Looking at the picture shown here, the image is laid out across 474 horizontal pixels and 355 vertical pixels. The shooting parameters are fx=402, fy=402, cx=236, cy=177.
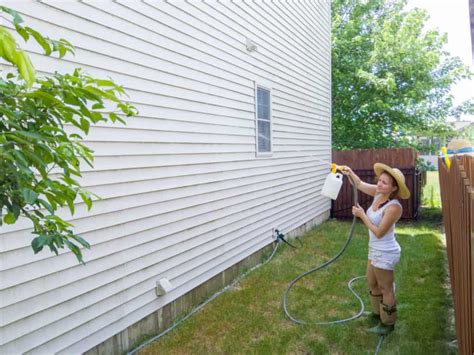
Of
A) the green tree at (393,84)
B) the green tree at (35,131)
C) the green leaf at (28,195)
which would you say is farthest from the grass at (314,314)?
the green tree at (393,84)

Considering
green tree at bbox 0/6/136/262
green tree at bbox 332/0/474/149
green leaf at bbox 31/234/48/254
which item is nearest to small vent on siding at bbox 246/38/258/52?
green tree at bbox 0/6/136/262

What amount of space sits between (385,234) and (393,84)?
10.5 meters

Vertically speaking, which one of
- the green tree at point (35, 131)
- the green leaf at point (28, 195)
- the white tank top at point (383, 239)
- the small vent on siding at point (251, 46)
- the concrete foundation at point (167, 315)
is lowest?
the concrete foundation at point (167, 315)

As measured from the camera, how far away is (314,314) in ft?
13.3

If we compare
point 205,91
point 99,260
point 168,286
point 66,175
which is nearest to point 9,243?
point 99,260

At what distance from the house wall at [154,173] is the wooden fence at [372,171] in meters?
3.79

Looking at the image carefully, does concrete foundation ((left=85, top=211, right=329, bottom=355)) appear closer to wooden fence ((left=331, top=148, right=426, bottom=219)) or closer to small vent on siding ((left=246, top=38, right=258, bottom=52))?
small vent on siding ((left=246, top=38, right=258, bottom=52))

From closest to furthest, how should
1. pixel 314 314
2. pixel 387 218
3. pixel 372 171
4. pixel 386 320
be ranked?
1. pixel 387 218
2. pixel 386 320
3. pixel 314 314
4. pixel 372 171

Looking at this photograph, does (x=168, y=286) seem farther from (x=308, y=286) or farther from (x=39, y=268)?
(x=308, y=286)

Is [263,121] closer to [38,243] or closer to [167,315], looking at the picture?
[167,315]

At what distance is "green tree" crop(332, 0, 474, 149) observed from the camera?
1334 cm

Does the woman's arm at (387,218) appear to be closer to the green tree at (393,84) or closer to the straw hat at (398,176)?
the straw hat at (398,176)

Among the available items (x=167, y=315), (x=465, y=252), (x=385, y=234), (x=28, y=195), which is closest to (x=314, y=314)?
(x=385, y=234)

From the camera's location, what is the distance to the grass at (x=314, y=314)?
339 centimetres
